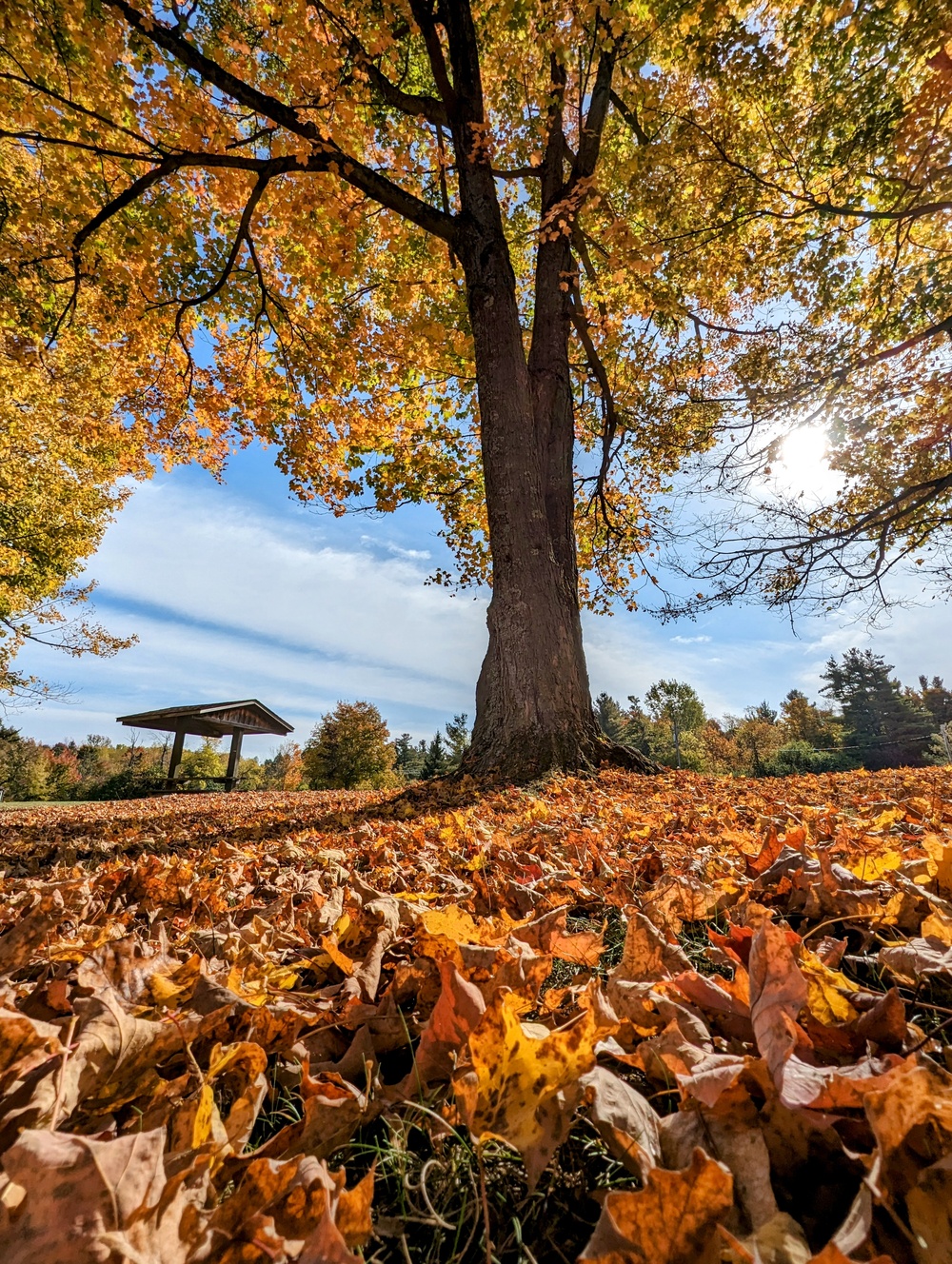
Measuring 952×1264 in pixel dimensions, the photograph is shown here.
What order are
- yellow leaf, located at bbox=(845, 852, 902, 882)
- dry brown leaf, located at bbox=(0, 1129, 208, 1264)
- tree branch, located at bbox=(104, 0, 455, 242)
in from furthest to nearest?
tree branch, located at bbox=(104, 0, 455, 242) < yellow leaf, located at bbox=(845, 852, 902, 882) < dry brown leaf, located at bbox=(0, 1129, 208, 1264)

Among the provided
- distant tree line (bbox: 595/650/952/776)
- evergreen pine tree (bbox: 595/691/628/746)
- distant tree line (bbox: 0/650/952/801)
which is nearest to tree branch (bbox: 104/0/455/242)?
distant tree line (bbox: 0/650/952/801)

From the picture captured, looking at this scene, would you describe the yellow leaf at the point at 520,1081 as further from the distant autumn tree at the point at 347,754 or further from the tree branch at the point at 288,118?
the distant autumn tree at the point at 347,754

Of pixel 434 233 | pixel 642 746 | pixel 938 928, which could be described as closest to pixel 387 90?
pixel 434 233

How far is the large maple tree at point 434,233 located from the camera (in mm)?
5301

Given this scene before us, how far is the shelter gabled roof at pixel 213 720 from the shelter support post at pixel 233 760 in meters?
0.20

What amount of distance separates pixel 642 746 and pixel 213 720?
44.6 metres

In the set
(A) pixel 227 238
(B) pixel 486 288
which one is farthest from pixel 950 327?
(A) pixel 227 238

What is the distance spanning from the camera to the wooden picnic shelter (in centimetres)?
1744

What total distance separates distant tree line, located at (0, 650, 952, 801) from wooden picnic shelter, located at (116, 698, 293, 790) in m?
1.57

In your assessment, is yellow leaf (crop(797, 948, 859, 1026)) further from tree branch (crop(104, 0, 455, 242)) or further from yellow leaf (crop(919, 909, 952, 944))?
tree branch (crop(104, 0, 455, 242))

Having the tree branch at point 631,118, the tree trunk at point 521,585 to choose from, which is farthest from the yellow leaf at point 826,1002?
the tree branch at point 631,118

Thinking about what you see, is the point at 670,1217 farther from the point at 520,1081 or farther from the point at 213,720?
the point at 213,720

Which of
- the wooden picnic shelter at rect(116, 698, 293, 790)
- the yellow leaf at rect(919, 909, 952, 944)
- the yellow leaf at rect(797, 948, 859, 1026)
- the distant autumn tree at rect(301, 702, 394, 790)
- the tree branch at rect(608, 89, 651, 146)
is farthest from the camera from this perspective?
the distant autumn tree at rect(301, 702, 394, 790)

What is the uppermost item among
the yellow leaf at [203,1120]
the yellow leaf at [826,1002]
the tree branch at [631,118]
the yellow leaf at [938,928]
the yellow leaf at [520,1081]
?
the tree branch at [631,118]
